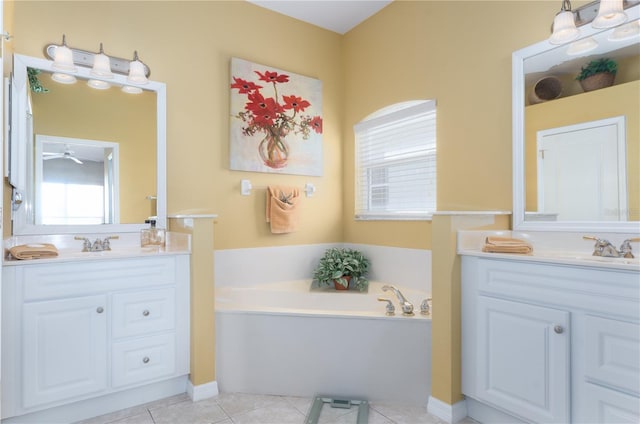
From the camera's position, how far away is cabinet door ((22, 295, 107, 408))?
1.83 metres

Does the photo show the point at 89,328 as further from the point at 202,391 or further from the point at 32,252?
the point at 202,391

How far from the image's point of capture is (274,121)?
3.12 m

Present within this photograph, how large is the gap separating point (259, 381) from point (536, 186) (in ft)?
6.47

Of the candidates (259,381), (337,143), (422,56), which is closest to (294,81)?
(337,143)

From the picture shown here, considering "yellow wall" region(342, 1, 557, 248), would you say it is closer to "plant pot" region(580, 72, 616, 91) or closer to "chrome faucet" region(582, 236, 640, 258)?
"plant pot" region(580, 72, 616, 91)

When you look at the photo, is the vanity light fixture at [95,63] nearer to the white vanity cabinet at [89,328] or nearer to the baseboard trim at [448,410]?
the white vanity cabinet at [89,328]

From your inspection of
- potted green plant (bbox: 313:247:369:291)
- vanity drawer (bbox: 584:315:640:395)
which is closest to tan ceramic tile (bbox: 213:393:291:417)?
potted green plant (bbox: 313:247:369:291)

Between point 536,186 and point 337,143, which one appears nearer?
point 536,186

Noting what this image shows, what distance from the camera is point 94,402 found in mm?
2039

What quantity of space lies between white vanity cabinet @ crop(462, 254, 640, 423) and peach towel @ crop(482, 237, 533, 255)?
0.07 m

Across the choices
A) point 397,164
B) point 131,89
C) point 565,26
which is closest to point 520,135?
point 565,26

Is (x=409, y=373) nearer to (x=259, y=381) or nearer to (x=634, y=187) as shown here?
(x=259, y=381)

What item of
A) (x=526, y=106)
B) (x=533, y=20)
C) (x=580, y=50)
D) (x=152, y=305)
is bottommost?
(x=152, y=305)

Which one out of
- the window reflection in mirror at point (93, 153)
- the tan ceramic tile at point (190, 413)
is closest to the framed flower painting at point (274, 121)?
the window reflection in mirror at point (93, 153)
